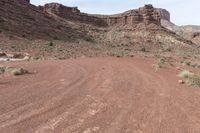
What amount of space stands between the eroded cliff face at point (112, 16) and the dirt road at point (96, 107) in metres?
94.4

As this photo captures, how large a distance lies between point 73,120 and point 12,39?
47.9 meters

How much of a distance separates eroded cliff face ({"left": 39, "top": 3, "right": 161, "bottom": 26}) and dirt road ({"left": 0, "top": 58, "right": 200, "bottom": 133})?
9438 cm

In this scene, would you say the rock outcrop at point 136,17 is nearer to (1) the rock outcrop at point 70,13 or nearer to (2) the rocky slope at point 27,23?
(1) the rock outcrop at point 70,13

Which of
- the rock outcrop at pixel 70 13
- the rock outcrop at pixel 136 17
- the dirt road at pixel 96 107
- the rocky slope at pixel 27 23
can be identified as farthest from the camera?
the rock outcrop at pixel 136 17

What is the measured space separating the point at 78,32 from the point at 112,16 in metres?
37.1

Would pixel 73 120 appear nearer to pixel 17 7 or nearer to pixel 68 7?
pixel 17 7

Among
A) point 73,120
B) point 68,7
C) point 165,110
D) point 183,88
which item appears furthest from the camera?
point 68,7

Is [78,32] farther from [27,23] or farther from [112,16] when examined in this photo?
[112,16]

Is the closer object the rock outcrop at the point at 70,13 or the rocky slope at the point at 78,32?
the rocky slope at the point at 78,32

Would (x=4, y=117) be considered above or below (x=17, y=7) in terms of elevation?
below

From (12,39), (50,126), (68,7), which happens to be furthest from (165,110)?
(68,7)

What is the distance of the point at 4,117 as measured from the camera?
26.1ft

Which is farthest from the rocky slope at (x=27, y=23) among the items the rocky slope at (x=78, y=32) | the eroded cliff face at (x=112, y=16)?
the eroded cliff face at (x=112, y=16)

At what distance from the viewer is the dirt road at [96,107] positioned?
24.7 ft
